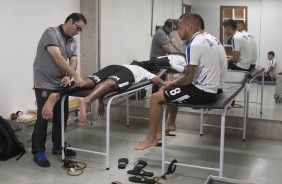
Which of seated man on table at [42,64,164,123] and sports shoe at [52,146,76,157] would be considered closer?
seated man on table at [42,64,164,123]

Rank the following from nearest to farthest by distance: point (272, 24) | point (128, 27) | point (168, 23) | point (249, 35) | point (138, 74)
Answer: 1. point (138, 74)
2. point (272, 24)
3. point (249, 35)
4. point (168, 23)
5. point (128, 27)

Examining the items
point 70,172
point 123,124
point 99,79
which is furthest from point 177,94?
point 123,124

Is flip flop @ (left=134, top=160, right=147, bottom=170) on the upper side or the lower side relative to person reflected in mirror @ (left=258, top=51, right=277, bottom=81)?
lower

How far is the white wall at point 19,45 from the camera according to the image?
159 inches

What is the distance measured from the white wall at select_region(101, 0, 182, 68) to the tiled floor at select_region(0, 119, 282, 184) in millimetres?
1117

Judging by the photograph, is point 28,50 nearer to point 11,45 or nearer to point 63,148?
point 11,45

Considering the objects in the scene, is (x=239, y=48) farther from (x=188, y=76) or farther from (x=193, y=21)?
(x=188, y=76)

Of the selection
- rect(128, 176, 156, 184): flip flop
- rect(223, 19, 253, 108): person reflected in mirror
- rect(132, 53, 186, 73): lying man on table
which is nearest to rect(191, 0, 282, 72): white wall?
rect(223, 19, 253, 108): person reflected in mirror

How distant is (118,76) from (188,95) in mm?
842

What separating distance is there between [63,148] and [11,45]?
4.22 feet

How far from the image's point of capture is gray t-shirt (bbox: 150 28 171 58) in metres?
5.35

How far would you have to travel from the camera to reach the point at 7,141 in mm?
3762

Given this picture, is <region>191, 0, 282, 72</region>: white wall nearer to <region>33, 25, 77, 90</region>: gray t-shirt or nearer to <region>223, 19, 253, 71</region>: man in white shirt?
<region>223, 19, 253, 71</region>: man in white shirt

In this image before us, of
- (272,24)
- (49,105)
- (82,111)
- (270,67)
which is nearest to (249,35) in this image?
(272,24)
